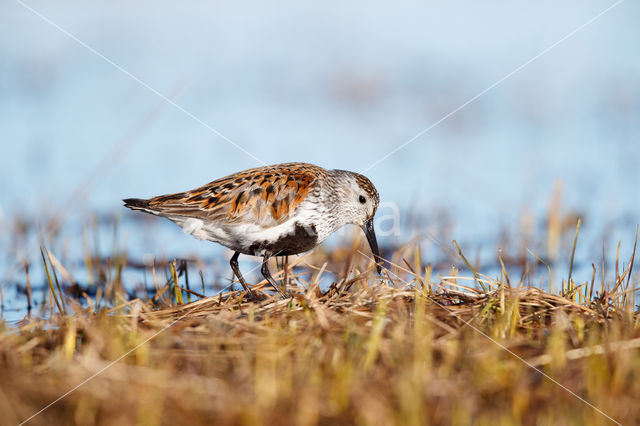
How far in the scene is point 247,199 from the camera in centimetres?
574

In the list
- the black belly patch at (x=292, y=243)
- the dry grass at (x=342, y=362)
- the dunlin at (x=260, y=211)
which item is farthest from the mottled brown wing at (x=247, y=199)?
the dry grass at (x=342, y=362)

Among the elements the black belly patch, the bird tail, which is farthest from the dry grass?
the bird tail

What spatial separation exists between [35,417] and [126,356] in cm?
66

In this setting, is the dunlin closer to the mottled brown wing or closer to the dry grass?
the mottled brown wing

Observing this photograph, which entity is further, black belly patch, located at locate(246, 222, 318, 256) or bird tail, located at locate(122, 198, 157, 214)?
bird tail, located at locate(122, 198, 157, 214)

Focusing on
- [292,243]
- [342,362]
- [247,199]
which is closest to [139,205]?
[247,199]

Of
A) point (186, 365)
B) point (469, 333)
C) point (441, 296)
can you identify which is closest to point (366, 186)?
point (441, 296)

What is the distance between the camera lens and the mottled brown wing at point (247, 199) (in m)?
5.71

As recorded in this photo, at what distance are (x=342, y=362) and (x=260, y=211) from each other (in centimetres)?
242

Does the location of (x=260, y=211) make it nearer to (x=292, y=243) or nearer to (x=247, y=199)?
(x=247, y=199)

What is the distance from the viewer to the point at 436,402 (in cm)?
316

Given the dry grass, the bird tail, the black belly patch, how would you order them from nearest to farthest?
the dry grass < the black belly patch < the bird tail

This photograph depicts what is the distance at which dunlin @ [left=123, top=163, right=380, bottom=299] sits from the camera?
18.7 feet

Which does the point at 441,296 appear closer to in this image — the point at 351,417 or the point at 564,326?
the point at 564,326
